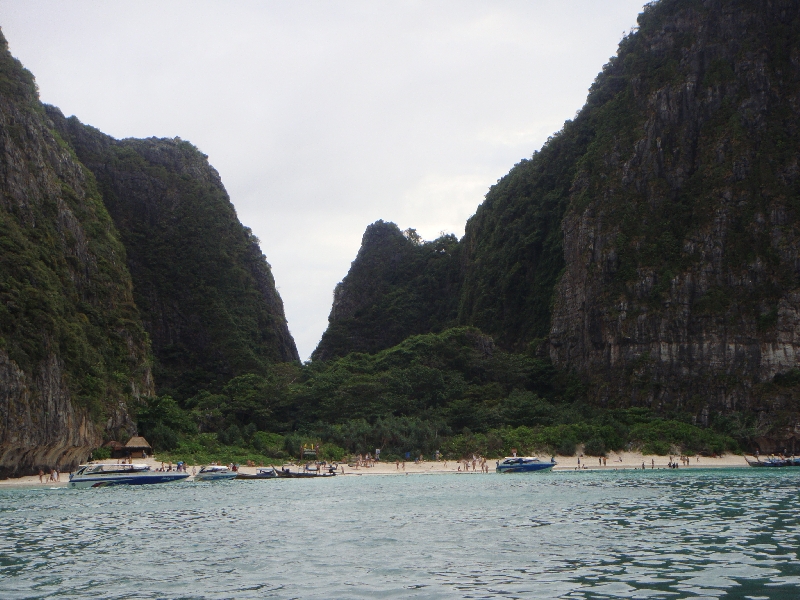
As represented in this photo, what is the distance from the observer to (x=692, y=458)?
60406 mm

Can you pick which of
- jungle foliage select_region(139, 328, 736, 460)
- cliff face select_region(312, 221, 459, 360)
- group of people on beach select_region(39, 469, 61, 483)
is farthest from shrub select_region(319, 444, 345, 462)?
cliff face select_region(312, 221, 459, 360)

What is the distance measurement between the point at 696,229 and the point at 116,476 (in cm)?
5456

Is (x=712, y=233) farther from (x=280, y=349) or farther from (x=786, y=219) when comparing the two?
(x=280, y=349)

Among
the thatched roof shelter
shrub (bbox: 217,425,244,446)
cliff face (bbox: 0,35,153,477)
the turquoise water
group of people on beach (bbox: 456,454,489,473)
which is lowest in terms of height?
the turquoise water

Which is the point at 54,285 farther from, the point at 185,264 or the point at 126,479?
the point at 185,264

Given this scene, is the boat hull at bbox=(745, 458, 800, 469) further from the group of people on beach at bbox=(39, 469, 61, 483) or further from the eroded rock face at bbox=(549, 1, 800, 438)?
the group of people on beach at bbox=(39, 469, 61, 483)

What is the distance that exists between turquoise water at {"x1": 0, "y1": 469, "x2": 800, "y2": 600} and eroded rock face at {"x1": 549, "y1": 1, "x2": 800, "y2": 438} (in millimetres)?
36288

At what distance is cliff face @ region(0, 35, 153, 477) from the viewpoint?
145ft

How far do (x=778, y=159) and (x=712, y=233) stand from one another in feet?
29.8

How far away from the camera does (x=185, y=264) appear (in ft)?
322

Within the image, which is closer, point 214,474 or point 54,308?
point 214,474

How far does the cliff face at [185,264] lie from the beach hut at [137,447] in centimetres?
3265

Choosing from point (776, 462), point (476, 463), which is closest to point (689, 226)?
point (776, 462)

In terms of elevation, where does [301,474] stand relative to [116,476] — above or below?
below
